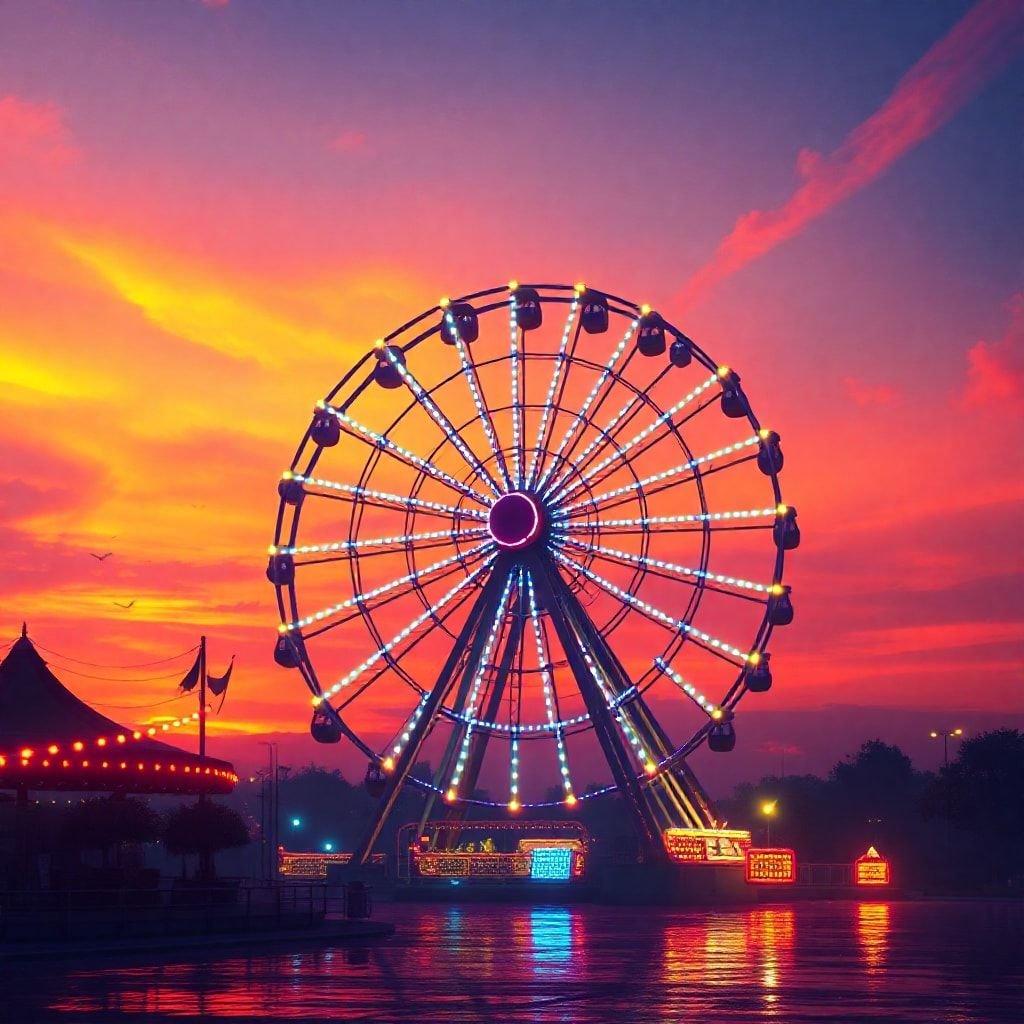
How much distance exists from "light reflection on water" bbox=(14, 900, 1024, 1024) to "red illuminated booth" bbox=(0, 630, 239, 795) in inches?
250

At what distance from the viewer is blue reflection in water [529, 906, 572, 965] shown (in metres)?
31.5

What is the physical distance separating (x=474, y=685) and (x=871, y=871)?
3530 centimetres

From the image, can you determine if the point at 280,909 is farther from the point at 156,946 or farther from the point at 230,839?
the point at 156,946

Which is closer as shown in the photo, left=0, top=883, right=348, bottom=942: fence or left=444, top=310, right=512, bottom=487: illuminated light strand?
left=0, top=883, right=348, bottom=942: fence

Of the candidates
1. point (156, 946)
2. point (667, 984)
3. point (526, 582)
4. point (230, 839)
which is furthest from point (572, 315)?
point (667, 984)

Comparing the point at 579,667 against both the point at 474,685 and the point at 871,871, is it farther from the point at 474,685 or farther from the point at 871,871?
the point at 871,871

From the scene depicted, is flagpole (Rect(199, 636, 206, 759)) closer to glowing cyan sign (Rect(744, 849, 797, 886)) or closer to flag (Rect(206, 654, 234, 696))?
flag (Rect(206, 654, 234, 696))

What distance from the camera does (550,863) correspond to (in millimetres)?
Result: 69000

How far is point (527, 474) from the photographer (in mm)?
57094

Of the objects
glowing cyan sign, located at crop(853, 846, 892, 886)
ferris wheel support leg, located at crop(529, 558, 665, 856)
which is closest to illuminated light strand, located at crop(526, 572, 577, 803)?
ferris wheel support leg, located at crop(529, 558, 665, 856)

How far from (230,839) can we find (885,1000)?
83.0 feet

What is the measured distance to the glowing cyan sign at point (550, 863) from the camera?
68.6m

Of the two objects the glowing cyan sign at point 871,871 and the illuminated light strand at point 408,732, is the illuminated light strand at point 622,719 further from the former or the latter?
the glowing cyan sign at point 871,871

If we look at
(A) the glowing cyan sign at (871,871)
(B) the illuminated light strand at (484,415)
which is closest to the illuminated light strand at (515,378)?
(B) the illuminated light strand at (484,415)
